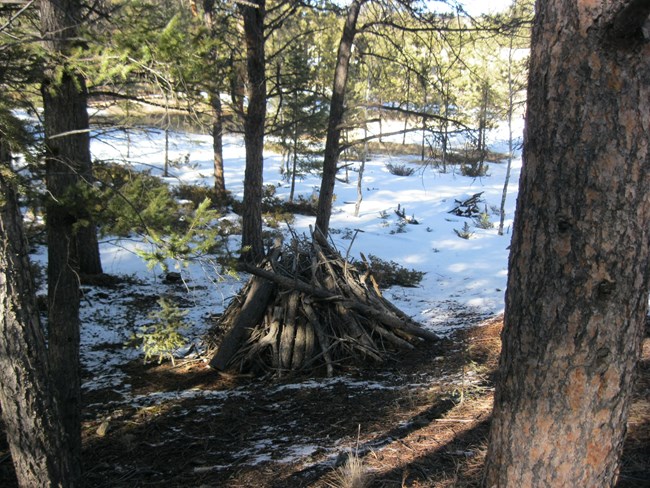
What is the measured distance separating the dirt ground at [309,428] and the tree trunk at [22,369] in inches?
31.2

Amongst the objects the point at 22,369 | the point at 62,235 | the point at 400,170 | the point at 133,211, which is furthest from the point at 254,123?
the point at 400,170

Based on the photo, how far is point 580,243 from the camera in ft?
6.59

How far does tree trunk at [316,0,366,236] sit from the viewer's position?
10.5 meters

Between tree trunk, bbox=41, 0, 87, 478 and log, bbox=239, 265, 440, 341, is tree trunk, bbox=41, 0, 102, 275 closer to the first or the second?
tree trunk, bbox=41, 0, 87, 478

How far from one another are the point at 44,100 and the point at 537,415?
171 inches

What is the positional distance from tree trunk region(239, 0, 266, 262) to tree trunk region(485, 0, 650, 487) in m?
7.93

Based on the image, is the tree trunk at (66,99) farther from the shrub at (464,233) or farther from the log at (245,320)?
the shrub at (464,233)

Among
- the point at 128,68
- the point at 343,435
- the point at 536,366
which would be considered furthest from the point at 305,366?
the point at 536,366

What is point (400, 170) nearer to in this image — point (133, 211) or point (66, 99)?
point (66, 99)

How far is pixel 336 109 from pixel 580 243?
30.9 feet

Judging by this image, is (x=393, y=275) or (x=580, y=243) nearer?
(x=580, y=243)

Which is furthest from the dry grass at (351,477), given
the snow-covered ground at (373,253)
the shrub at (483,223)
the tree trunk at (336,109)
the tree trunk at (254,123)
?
the shrub at (483,223)

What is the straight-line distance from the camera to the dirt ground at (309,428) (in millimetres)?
3643

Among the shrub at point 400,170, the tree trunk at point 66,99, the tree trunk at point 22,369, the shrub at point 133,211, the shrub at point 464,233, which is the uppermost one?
the tree trunk at point 66,99
